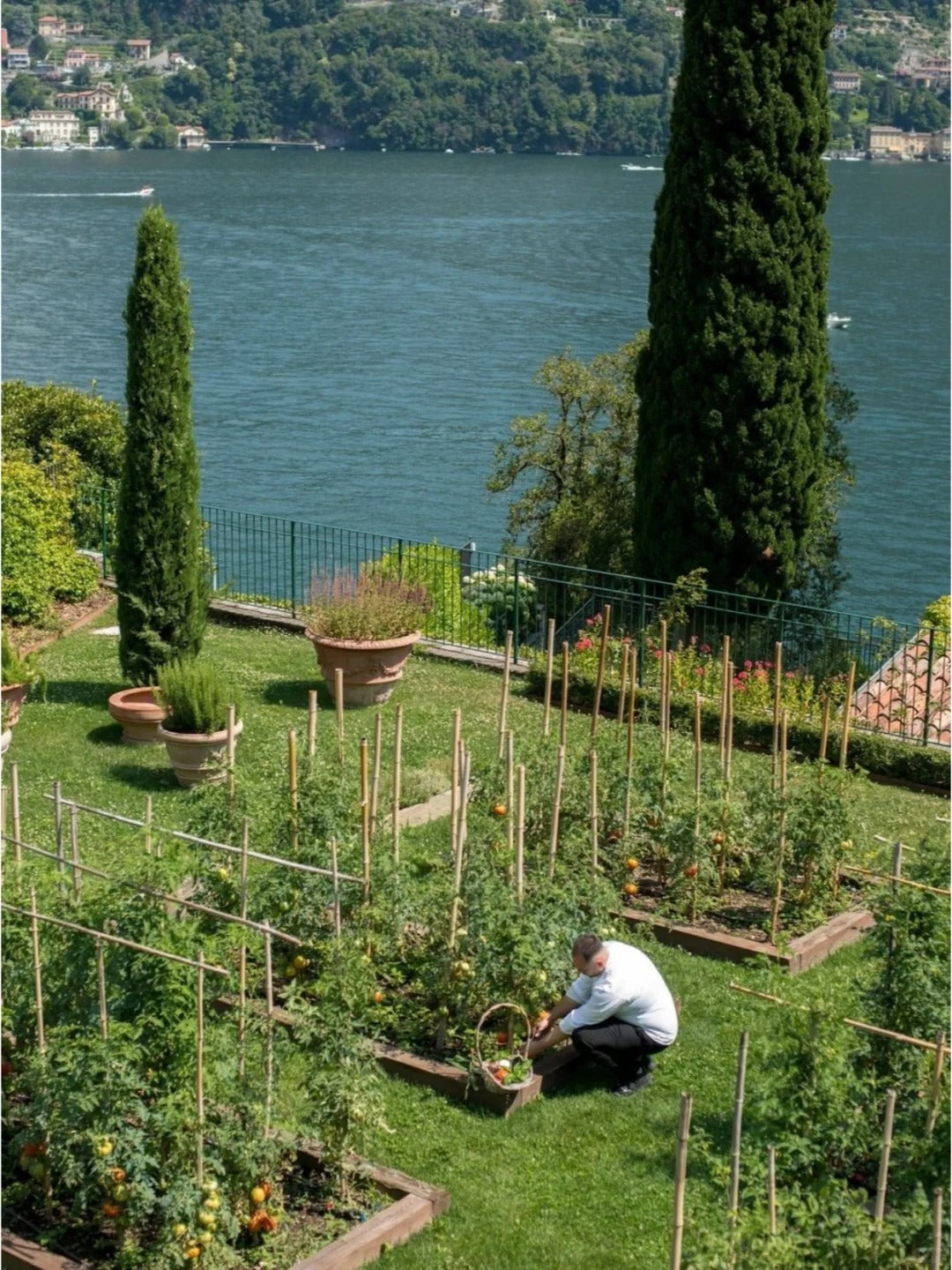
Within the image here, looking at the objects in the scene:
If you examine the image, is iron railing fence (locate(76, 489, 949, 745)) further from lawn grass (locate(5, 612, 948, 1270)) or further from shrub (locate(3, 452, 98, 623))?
lawn grass (locate(5, 612, 948, 1270))

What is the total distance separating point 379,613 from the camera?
48.1 feet

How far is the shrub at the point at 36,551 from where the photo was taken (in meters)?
17.2

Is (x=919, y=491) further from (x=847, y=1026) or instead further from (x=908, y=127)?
→ (x=908, y=127)

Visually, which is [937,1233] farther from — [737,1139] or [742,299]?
[742,299]

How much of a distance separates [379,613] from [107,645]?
11.0 feet

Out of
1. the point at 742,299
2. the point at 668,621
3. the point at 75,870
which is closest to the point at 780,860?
the point at 75,870

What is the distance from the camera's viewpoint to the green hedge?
13594mm

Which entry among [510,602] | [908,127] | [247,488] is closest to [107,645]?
[510,602]

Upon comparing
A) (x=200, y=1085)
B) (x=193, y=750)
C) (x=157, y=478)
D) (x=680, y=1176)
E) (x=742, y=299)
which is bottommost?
(x=193, y=750)

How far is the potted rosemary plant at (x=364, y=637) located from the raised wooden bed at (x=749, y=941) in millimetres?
5021

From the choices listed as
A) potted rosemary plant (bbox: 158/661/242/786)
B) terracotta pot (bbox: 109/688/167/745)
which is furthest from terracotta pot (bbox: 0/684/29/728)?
potted rosemary plant (bbox: 158/661/242/786)

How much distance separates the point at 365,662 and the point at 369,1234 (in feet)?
26.5

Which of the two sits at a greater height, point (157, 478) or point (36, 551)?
point (157, 478)

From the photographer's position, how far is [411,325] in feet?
222
